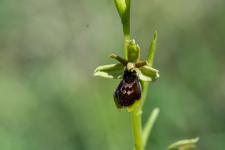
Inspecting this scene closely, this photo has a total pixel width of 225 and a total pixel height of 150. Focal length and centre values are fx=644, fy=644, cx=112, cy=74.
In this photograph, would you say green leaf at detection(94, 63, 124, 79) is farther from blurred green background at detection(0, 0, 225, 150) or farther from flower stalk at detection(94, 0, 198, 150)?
blurred green background at detection(0, 0, 225, 150)

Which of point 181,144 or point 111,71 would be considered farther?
point 181,144

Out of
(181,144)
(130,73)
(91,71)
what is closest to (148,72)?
(130,73)

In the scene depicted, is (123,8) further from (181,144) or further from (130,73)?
(181,144)

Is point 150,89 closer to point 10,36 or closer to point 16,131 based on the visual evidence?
point 16,131

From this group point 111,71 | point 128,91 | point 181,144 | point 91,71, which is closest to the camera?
point 128,91

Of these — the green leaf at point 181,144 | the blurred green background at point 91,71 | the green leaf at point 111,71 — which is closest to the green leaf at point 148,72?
the green leaf at point 111,71

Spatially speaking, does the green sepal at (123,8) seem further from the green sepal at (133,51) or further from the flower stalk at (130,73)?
the green sepal at (133,51)
